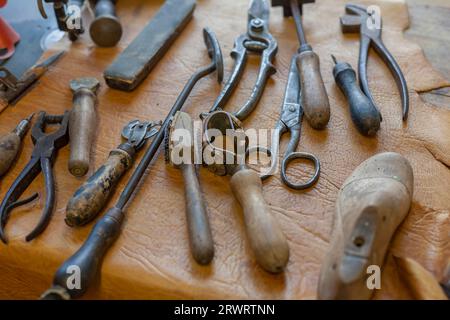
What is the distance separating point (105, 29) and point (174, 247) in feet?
2.38

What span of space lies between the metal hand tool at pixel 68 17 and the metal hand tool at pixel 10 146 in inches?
15.0

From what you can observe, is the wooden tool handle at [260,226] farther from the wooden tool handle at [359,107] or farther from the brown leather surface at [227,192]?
the wooden tool handle at [359,107]

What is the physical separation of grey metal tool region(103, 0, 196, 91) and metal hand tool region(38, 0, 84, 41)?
0.63 ft

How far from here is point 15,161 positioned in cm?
101

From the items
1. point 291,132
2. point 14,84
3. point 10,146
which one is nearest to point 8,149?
point 10,146

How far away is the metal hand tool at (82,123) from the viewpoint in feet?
3.13

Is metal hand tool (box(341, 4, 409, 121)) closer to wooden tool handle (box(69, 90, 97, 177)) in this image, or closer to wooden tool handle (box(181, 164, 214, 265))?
wooden tool handle (box(181, 164, 214, 265))

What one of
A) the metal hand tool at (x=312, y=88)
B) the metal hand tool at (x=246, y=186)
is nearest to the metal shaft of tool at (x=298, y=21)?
the metal hand tool at (x=312, y=88)

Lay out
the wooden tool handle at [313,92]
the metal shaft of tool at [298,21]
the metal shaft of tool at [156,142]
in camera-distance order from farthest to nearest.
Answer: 1. the metal shaft of tool at [298,21]
2. the wooden tool handle at [313,92]
3. the metal shaft of tool at [156,142]

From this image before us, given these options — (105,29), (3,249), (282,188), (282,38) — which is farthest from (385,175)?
(105,29)

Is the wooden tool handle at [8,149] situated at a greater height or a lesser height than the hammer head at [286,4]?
lesser

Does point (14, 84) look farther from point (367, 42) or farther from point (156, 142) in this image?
point (367, 42)

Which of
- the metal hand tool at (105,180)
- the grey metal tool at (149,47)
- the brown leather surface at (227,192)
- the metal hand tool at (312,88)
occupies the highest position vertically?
the grey metal tool at (149,47)

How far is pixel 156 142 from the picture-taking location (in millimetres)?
992
